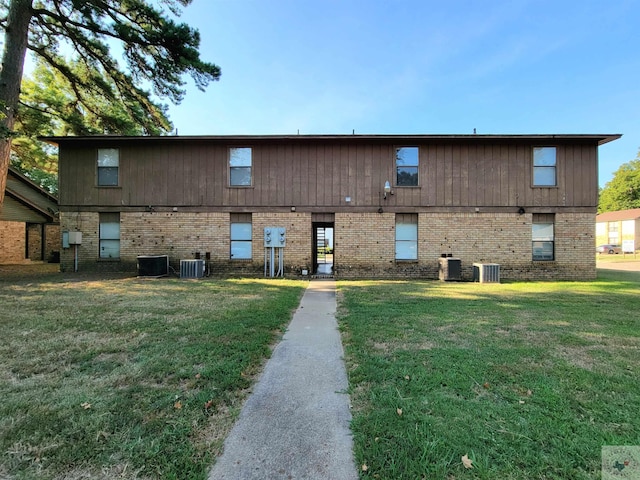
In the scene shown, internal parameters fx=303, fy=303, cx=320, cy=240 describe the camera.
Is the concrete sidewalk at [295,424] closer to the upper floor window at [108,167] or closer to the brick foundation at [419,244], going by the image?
the brick foundation at [419,244]

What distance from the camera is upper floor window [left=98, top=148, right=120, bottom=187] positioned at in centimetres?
1173

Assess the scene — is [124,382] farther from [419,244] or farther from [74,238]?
[74,238]

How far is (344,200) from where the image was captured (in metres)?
11.3

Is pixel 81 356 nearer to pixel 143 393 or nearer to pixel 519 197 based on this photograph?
pixel 143 393

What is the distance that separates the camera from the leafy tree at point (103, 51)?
376 inches

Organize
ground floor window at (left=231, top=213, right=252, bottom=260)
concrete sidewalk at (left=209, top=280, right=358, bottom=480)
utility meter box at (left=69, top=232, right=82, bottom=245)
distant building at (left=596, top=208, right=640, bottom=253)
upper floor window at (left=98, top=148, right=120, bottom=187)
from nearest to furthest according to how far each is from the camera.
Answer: concrete sidewalk at (left=209, top=280, right=358, bottom=480) < utility meter box at (left=69, top=232, right=82, bottom=245) < ground floor window at (left=231, top=213, right=252, bottom=260) < upper floor window at (left=98, top=148, right=120, bottom=187) < distant building at (left=596, top=208, right=640, bottom=253)

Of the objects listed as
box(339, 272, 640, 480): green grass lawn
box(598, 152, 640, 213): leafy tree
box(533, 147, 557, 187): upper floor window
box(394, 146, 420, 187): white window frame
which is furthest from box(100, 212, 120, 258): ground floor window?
box(598, 152, 640, 213): leafy tree

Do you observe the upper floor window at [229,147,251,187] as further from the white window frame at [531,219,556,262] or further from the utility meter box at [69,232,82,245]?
the white window frame at [531,219,556,262]

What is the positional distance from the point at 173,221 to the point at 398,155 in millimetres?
8885

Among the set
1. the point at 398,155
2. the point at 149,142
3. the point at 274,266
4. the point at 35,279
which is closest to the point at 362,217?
the point at 398,155

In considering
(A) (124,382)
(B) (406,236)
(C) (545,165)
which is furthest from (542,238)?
(A) (124,382)

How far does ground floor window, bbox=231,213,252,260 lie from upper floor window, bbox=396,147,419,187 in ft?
19.4

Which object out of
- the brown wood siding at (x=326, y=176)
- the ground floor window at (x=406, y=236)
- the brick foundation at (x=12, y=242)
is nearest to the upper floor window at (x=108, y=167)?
the brown wood siding at (x=326, y=176)

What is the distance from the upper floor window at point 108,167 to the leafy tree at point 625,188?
232 ft
